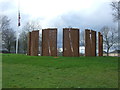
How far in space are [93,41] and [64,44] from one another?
16.9 feet

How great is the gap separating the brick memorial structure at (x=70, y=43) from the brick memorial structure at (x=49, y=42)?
1.33 metres

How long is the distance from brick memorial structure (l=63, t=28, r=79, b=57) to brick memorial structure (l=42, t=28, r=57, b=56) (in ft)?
4.36

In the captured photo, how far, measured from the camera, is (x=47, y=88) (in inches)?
235

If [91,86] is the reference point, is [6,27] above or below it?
above

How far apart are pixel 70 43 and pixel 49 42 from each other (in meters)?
2.82

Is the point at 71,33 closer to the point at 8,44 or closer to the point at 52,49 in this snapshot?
the point at 52,49

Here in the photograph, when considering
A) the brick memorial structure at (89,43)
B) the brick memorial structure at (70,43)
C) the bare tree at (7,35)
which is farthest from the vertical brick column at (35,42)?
the bare tree at (7,35)

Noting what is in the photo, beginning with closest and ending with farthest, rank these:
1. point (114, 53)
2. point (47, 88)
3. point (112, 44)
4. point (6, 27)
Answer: point (47, 88)
point (6, 27)
point (112, 44)
point (114, 53)

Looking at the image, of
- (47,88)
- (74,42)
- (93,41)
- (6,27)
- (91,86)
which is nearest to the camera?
(47,88)

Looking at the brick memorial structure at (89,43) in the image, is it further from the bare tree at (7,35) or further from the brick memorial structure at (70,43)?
the bare tree at (7,35)

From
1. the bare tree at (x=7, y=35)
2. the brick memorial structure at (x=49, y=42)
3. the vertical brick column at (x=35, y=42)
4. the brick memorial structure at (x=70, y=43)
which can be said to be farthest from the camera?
the bare tree at (x=7, y=35)

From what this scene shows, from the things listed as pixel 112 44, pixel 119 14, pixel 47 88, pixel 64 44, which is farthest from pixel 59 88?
pixel 112 44

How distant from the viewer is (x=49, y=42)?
80.1 feet

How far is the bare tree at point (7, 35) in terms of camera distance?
44172 mm
